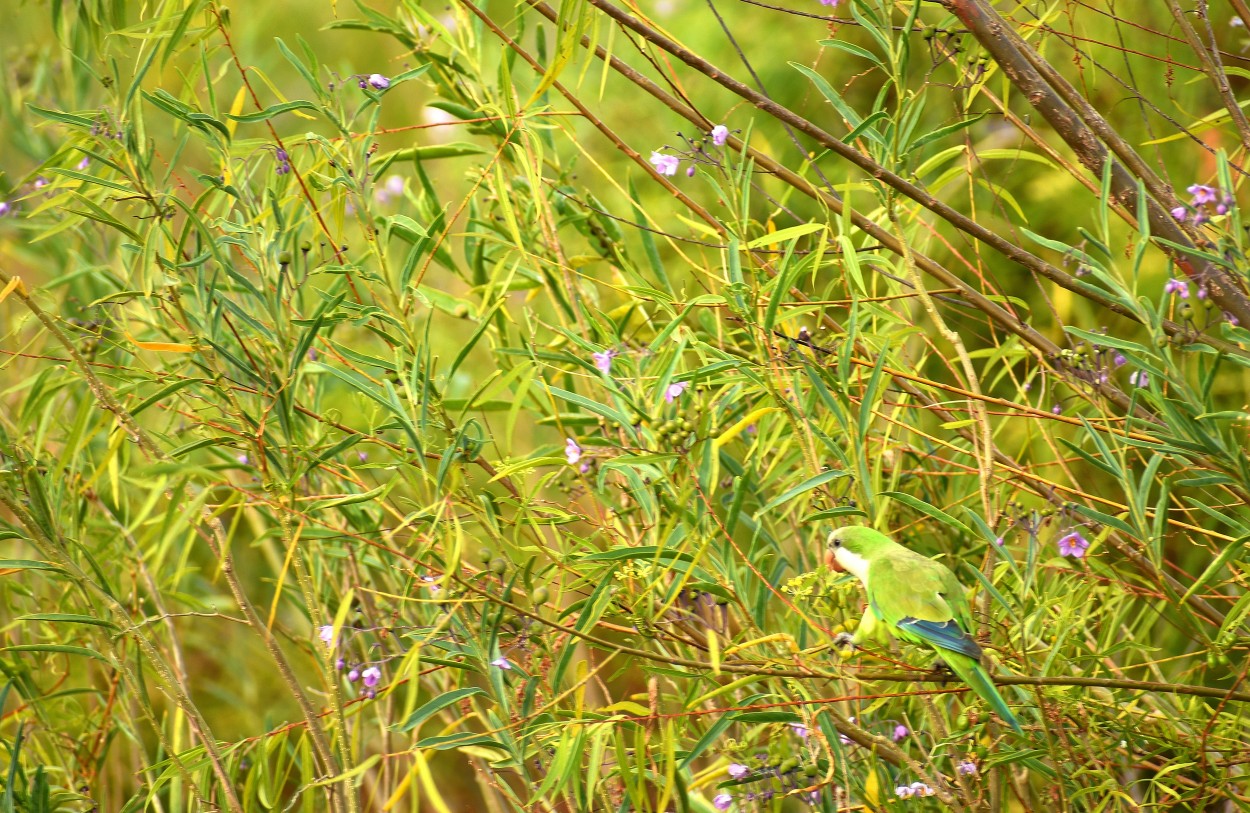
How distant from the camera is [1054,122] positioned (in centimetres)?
104

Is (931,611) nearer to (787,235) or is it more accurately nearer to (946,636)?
(946,636)

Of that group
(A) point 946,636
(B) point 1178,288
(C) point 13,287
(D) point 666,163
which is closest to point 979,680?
(A) point 946,636

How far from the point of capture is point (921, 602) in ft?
3.10

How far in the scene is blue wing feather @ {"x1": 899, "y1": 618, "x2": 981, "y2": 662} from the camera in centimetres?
91

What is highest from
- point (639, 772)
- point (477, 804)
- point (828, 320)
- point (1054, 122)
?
point (1054, 122)

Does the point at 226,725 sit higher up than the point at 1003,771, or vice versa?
the point at 1003,771

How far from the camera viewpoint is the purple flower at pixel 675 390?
1.01 meters

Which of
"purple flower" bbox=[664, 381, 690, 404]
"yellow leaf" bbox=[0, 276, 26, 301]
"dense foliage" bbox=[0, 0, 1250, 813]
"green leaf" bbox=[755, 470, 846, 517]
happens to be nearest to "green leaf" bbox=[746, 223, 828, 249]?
"dense foliage" bbox=[0, 0, 1250, 813]

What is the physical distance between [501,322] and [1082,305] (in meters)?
1.29

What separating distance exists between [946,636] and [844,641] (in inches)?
4.6

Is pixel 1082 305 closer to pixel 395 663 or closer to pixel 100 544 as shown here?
pixel 395 663

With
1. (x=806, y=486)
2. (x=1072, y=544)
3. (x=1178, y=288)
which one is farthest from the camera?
(x=1072, y=544)

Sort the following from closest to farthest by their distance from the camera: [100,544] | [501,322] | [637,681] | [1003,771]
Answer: [1003,771], [501,322], [100,544], [637,681]

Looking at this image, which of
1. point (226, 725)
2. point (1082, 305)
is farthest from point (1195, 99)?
point (226, 725)
